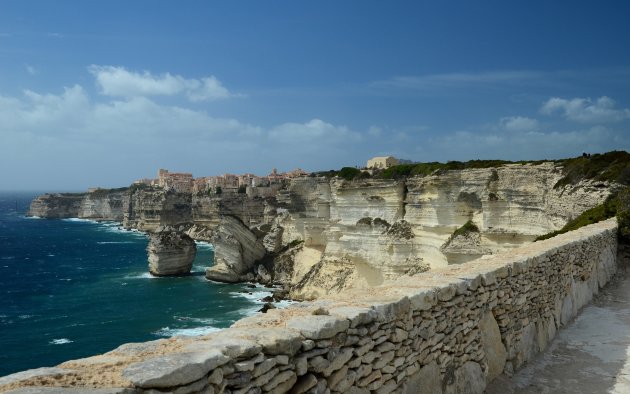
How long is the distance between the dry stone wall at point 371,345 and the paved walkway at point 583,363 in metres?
0.24

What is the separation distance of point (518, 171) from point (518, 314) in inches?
881

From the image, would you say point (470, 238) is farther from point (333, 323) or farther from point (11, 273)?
point (11, 273)

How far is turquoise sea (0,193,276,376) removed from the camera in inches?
1102

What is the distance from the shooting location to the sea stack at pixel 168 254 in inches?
2005

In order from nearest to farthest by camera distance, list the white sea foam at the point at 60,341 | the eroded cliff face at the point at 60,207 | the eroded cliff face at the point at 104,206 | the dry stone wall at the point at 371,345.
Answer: the dry stone wall at the point at 371,345 < the white sea foam at the point at 60,341 < the eroded cliff face at the point at 104,206 < the eroded cliff face at the point at 60,207

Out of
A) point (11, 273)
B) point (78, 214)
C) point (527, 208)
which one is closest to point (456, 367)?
point (527, 208)

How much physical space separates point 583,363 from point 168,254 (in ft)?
158

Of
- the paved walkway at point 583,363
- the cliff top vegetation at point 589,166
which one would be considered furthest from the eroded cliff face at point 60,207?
the paved walkway at point 583,363

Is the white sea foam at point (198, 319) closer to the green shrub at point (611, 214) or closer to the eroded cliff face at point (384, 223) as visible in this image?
the eroded cliff face at point (384, 223)

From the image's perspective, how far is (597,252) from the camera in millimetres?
12664

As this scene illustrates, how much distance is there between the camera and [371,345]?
4.76m

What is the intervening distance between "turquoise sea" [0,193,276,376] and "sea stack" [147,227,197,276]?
1419 mm

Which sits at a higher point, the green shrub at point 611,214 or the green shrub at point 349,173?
the green shrub at point 349,173

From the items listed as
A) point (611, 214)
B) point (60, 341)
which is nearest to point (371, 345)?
point (611, 214)
